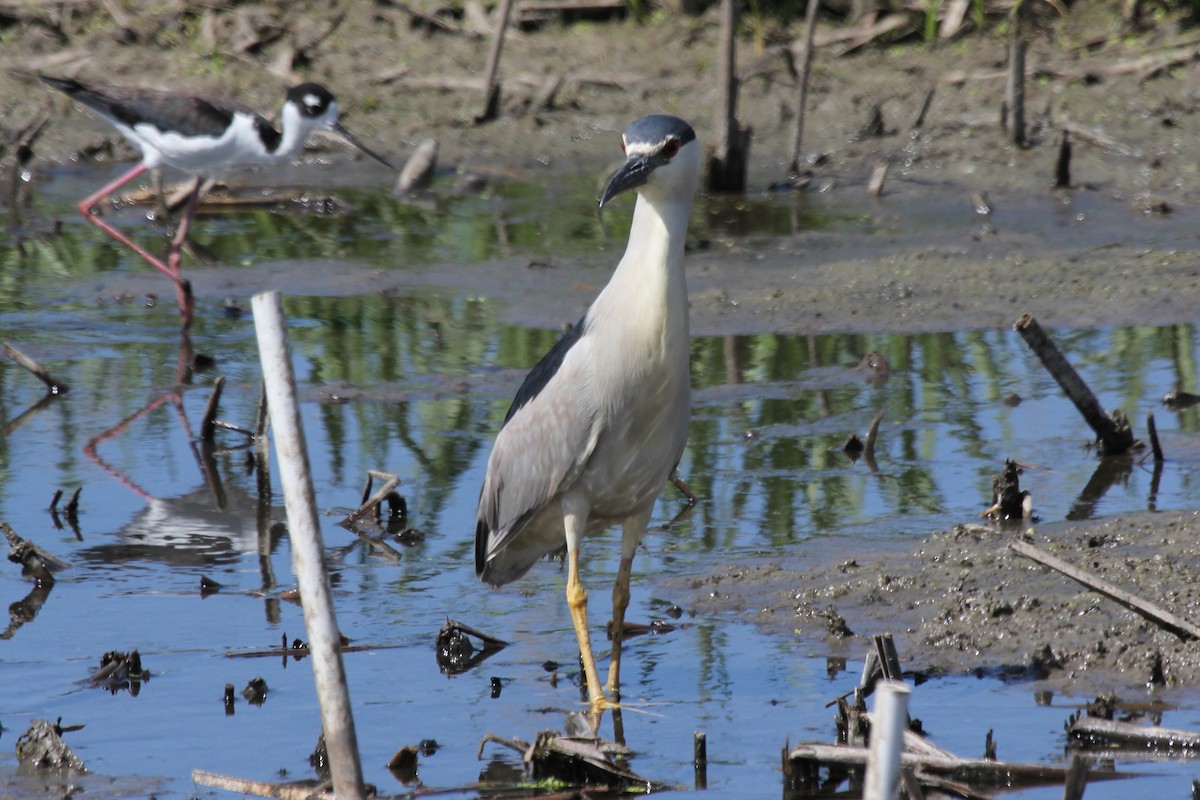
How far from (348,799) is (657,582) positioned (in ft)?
8.15

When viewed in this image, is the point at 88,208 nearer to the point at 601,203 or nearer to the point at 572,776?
the point at 601,203

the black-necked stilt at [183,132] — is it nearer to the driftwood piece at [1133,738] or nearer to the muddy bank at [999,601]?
the muddy bank at [999,601]

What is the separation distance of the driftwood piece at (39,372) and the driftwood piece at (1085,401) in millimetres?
4588

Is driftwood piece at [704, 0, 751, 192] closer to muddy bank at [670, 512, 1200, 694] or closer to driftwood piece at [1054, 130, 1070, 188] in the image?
driftwood piece at [1054, 130, 1070, 188]

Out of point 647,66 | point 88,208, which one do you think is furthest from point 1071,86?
point 88,208

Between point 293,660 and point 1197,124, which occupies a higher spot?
point 1197,124

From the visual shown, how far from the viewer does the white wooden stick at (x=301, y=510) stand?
11.3 feet

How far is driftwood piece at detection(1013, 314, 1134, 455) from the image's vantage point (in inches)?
260

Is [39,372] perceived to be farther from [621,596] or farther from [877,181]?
[877,181]

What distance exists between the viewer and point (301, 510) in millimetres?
3441

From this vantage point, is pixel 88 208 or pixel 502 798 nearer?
pixel 502 798

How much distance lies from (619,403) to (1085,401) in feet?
8.24

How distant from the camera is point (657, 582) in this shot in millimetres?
5949

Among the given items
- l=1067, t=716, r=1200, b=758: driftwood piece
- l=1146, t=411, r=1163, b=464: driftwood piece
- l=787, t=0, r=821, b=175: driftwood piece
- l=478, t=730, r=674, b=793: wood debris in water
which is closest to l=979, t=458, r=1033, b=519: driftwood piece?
l=1146, t=411, r=1163, b=464: driftwood piece
